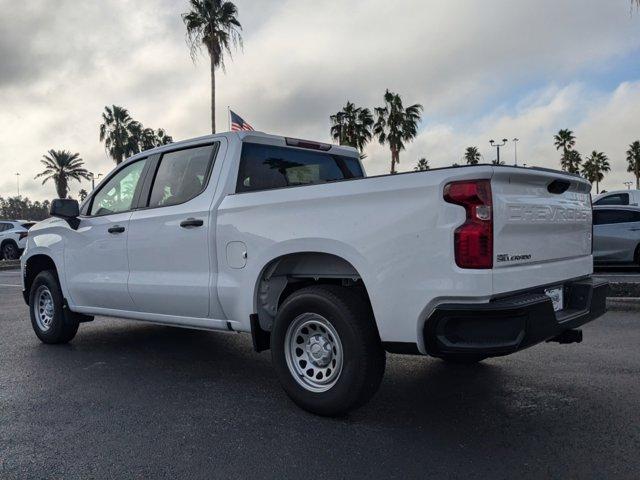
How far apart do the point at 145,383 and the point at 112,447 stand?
137 centimetres

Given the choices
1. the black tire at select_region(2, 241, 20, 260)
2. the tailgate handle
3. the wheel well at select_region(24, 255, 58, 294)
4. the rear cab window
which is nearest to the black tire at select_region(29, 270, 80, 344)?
the wheel well at select_region(24, 255, 58, 294)

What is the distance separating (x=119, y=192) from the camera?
221 inches

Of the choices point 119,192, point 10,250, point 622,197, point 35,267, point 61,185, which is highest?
point 61,185

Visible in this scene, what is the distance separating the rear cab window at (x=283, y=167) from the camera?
4646mm

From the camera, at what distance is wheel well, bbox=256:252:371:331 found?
3.91 m

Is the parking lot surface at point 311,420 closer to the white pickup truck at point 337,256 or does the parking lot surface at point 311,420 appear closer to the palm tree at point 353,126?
the white pickup truck at point 337,256

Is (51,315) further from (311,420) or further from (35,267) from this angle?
(311,420)

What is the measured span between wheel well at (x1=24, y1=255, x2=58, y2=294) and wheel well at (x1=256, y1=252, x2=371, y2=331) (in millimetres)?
3221

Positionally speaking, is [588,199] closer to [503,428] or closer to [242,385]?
[503,428]

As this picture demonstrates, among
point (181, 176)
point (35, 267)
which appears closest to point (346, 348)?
point (181, 176)

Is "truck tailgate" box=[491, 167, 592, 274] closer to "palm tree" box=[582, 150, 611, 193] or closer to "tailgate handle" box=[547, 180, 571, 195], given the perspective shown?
"tailgate handle" box=[547, 180, 571, 195]

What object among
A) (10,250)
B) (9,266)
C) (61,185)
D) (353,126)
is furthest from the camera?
(61,185)

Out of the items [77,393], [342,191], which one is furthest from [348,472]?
[77,393]

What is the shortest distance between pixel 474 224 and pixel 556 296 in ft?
Answer: 3.28
